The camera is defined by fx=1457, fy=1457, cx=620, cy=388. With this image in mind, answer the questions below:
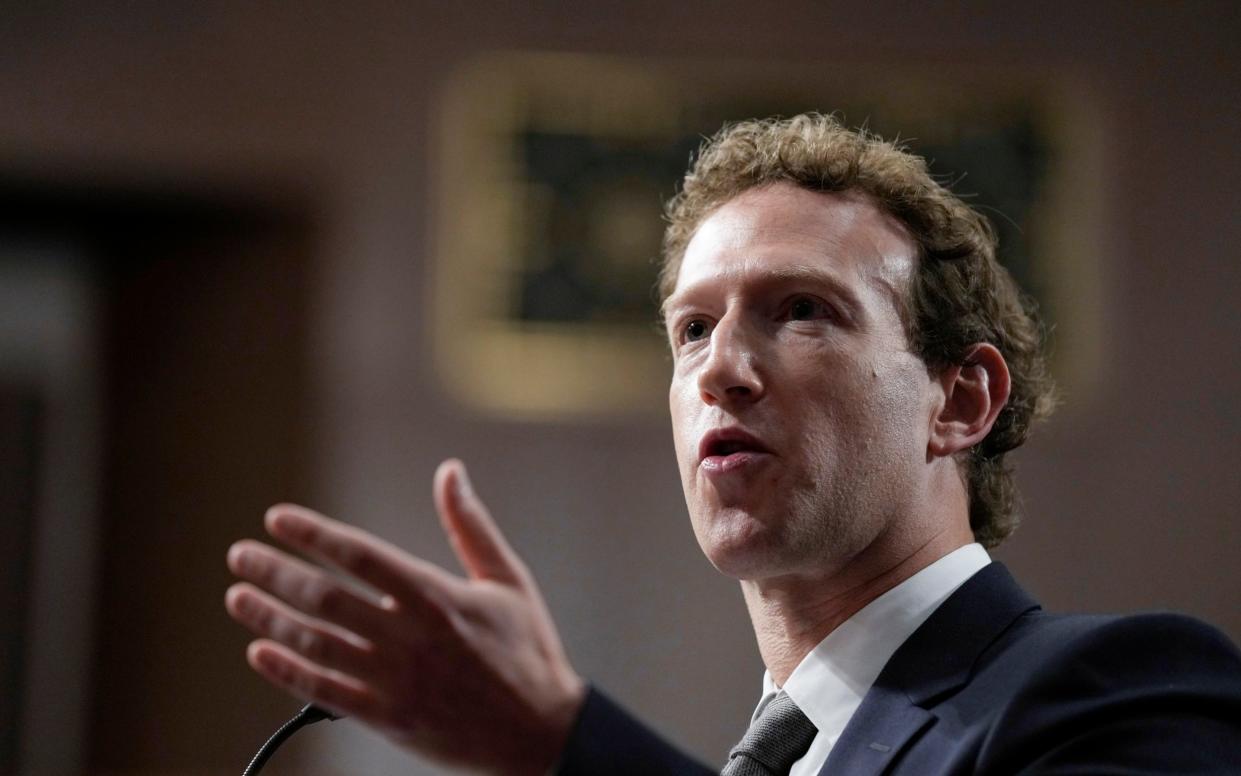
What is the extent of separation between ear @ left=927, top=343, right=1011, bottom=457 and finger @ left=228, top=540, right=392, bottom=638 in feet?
3.97

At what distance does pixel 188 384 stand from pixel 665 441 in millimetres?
2021

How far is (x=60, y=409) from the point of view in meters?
5.97

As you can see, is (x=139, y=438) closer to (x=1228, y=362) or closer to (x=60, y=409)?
(x=60, y=409)

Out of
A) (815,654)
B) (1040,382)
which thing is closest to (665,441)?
(1040,382)

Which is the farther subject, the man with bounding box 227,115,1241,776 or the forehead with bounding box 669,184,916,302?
the forehead with bounding box 669,184,916,302

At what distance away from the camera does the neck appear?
2.16 meters

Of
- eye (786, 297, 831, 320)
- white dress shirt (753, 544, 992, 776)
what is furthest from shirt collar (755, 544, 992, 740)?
eye (786, 297, 831, 320)

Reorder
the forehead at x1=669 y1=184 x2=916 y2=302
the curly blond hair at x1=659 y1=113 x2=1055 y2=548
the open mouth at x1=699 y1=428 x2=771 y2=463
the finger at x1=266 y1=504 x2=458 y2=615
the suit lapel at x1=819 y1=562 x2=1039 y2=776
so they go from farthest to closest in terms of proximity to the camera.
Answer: the curly blond hair at x1=659 y1=113 x2=1055 y2=548, the forehead at x1=669 y1=184 x2=916 y2=302, the open mouth at x1=699 y1=428 x2=771 y2=463, the suit lapel at x1=819 y1=562 x2=1039 y2=776, the finger at x1=266 y1=504 x2=458 y2=615

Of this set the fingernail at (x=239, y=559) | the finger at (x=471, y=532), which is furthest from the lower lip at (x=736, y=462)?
the fingernail at (x=239, y=559)

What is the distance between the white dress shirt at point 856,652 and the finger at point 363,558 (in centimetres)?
88

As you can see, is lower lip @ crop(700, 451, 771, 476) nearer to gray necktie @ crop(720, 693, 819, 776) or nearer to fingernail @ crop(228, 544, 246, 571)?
gray necktie @ crop(720, 693, 819, 776)

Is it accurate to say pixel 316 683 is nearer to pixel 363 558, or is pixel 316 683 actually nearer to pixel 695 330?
pixel 363 558

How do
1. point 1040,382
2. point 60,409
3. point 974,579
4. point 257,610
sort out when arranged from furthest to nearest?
1. point 60,409
2. point 1040,382
3. point 974,579
4. point 257,610

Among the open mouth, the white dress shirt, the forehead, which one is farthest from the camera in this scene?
the forehead
